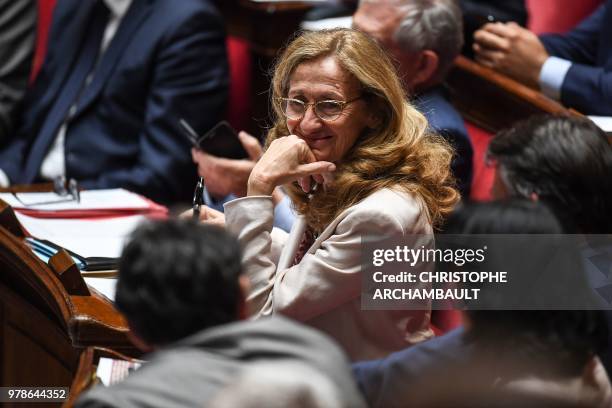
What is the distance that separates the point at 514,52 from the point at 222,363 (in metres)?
2.09

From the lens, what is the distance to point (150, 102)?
Answer: 11.8 feet

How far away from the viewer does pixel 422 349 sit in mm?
1579

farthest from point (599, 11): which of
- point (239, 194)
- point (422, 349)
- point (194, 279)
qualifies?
point (194, 279)

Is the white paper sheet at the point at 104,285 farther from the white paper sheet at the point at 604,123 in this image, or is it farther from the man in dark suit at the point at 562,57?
the man in dark suit at the point at 562,57

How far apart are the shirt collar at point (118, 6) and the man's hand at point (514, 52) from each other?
1330 mm

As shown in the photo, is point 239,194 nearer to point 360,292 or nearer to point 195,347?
point 360,292

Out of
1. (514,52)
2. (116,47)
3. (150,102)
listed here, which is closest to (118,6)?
(116,47)

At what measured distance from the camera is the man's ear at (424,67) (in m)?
2.78

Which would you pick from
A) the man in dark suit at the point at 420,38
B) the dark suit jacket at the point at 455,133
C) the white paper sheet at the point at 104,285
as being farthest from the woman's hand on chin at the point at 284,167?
the man in dark suit at the point at 420,38

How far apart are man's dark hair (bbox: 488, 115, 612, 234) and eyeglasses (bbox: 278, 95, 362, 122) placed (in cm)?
48

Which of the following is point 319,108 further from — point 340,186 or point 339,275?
point 339,275

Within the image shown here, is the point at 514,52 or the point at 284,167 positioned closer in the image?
the point at 284,167

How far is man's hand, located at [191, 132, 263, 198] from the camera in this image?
9.01 feet

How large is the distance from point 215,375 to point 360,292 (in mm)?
905
